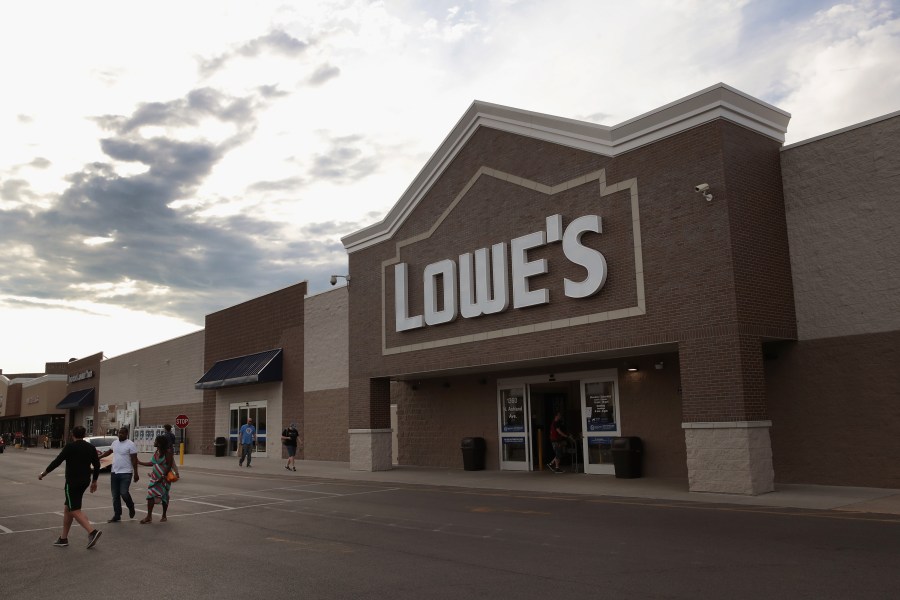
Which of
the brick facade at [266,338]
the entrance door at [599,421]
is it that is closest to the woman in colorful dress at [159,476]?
the entrance door at [599,421]

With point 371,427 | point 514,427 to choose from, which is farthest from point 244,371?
point 514,427

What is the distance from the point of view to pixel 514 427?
23.4m

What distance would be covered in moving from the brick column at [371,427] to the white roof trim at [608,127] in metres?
5.91

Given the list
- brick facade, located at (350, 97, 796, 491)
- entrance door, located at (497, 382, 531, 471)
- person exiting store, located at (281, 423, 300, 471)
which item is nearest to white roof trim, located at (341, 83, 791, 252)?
brick facade, located at (350, 97, 796, 491)

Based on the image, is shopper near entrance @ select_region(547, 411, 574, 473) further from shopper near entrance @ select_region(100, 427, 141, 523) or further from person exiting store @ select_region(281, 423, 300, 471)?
shopper near entrance @ select_region(100, 427, 141, 523)

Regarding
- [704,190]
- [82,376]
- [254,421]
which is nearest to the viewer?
[704,190]

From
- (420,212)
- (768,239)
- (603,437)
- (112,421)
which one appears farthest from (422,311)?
(112,421)

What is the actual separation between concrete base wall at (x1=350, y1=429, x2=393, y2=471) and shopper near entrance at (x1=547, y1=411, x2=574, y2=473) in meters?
6.28

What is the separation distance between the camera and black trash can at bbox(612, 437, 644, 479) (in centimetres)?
1889

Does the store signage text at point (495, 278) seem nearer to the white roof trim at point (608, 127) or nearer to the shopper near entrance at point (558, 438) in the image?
the white roof trim at point (608, 127)

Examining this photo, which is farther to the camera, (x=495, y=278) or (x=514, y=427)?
(x=514, y=427)

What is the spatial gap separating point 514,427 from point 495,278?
5161mm

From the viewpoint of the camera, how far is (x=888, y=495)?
557 inches

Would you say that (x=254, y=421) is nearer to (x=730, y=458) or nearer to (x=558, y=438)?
(x=558, y=438)
